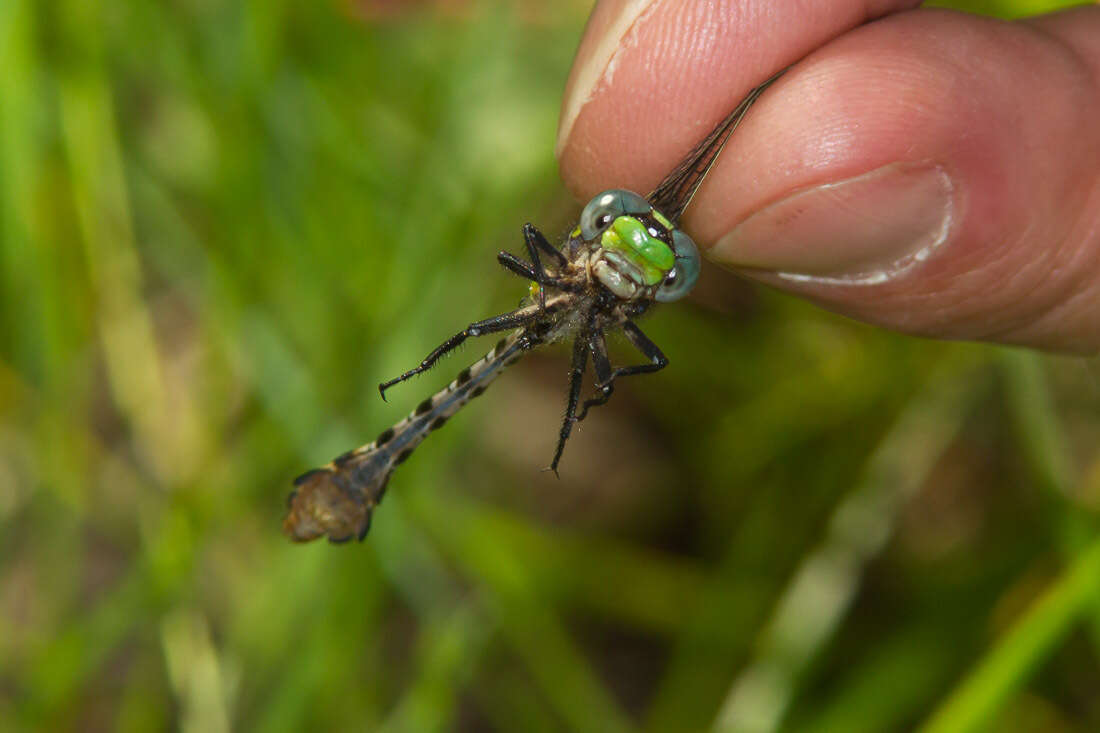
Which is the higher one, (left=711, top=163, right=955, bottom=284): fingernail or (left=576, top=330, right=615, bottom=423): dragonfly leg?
(left=576, top=330, right=615, bottom=423): dragonfly leg

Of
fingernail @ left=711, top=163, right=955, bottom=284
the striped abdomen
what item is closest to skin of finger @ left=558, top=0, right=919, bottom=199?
fingernail @ left=711, top=163, right=955, bottom=284

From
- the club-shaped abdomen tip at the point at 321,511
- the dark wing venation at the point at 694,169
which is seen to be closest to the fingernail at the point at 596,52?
the dark wing venation at the point at 694,169

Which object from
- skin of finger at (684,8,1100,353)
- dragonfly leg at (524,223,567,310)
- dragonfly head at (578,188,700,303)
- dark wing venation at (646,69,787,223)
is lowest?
skin of finger at (684,8,1100,353)

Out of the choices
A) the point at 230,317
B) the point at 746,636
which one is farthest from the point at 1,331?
the point at 746,636

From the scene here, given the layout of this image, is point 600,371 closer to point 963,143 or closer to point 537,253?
point 537,253

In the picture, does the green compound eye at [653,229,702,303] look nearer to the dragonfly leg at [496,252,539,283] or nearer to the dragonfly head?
the dragonfly head

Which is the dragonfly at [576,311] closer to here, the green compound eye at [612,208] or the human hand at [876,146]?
the green compound eye at [612,208]
